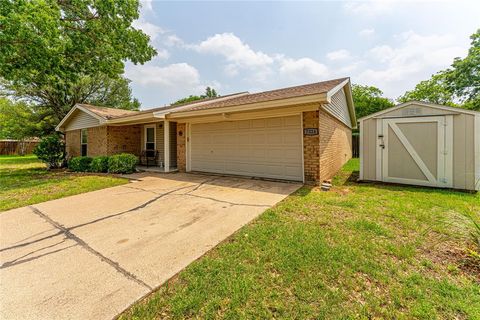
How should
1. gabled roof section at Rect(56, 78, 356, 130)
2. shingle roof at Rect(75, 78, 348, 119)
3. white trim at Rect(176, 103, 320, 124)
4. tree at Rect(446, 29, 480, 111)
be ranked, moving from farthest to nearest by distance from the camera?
tree at Rect(446, 29, 480, 111)
shingle roof at Rect(75, 78, 348, 119)
white trim at Rect(176, 103, 320, 124)
gabled roof section at Rect(56, 78, 356, 130)

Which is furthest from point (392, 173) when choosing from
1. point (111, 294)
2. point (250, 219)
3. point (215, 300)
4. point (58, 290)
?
point (58, 290)

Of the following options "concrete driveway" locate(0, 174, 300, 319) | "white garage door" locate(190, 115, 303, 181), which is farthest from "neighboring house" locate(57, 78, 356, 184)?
"concrete driveway" locate(0, 174, 300, 319)

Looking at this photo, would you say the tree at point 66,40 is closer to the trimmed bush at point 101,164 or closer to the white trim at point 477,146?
the trimmed bush at point 101,164

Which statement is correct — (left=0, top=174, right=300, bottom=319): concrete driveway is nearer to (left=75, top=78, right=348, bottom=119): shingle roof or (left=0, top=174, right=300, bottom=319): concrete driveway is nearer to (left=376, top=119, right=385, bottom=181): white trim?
(left=75, top=78, right=348, bottom=119): shingle roof

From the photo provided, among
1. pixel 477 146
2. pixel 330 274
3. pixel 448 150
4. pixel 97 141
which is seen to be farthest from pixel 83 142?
pixel 477 146

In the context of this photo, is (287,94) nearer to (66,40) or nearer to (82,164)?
(66,40)

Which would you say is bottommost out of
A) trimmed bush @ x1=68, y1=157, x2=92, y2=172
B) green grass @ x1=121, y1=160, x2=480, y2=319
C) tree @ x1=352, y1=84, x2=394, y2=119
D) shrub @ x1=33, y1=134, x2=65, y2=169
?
green grass @ x1=121, y1=160, x2=480, y2=319

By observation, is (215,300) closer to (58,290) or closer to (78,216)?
(58,290)

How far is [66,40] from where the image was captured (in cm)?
845

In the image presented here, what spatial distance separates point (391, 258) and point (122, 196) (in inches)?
224

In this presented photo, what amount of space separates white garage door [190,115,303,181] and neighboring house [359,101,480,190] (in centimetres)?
243

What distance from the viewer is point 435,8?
5.84 m

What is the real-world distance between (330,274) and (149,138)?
38.8ft

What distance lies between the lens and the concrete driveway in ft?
6.31
